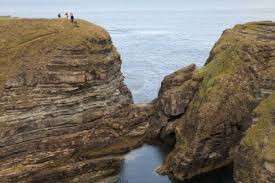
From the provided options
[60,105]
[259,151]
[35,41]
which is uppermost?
[35,41]

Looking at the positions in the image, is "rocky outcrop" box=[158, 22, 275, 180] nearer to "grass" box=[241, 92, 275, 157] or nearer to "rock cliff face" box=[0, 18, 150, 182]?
"grass" box=[241, 92, 275, 157]

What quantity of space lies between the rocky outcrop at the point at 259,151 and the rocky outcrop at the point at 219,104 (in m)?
3.48

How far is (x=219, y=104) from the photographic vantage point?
213 ft

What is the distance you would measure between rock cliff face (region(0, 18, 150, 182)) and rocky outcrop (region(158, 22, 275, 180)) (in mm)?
8198

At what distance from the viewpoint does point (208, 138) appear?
63562 millimetres

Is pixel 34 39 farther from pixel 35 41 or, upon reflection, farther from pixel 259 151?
pixel 259 151

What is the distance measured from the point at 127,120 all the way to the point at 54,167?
15.4m

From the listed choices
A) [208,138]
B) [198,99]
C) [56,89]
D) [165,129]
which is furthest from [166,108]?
[56,89]

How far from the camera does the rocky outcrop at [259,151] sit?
162 ft

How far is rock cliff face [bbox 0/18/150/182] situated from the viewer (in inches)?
2466

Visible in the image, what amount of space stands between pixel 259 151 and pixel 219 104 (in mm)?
14114

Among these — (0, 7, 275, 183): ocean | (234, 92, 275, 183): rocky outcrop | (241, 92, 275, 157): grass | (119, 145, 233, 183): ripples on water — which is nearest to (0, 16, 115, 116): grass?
(119, 145, 233, 183): ripples on water

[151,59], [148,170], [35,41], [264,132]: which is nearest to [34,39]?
[35,41]

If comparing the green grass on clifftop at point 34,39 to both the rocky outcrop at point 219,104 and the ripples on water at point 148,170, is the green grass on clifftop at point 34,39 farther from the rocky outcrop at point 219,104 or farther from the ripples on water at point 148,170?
the ripples on water at point 148,170
